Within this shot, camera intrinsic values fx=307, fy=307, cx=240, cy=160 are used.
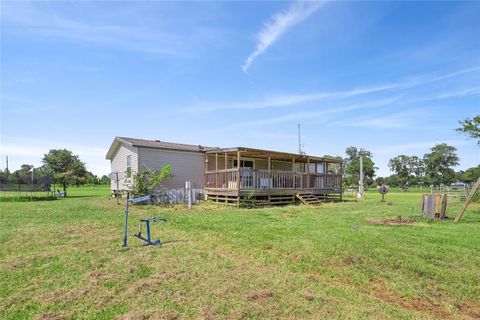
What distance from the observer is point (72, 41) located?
1045cm

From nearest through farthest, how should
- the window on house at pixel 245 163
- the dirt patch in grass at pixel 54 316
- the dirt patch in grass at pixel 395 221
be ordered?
the dirt patch in grass at pixel 54 316 < the dirt patch in grass at pixel 395 221 < the window on house at pixel 245 163

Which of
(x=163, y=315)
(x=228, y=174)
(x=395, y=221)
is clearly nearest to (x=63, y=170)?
(x=228, y=174)

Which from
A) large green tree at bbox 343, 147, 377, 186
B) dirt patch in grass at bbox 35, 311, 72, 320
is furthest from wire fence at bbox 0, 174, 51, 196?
large green tree at bbox 343, 147, 377, 186

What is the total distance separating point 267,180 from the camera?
17.3 meters

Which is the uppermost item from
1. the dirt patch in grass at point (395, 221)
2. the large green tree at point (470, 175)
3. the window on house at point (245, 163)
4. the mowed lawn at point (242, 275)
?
the window on house at point (245, 163)

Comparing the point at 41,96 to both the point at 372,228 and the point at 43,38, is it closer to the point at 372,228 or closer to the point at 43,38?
the point at 43,38

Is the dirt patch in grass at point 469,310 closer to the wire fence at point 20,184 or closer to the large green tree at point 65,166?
the wire fence at point 20,184

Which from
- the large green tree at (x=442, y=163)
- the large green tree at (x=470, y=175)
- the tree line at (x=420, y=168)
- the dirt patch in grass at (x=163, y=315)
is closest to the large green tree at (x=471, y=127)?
the dirt patch in grass at (x=163, y=315)

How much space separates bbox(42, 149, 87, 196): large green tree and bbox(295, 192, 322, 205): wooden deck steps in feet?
63.5

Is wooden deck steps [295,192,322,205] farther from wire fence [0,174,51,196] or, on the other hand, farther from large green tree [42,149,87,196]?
large green tree [42,149,87,196]

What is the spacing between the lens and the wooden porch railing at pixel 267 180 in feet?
52.6

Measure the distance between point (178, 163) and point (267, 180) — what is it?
5.43 meters

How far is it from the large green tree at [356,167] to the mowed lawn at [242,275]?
169ft

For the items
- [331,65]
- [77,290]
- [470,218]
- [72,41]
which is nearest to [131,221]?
[77,290]
